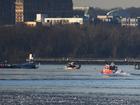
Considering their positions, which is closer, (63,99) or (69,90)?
(63,99)

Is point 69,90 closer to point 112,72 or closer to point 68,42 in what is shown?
point 112,72

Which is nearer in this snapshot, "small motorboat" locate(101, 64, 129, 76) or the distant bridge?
"small motorboat" locate(101, 64, 129, 76)

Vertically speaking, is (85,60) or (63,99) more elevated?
(63,99)

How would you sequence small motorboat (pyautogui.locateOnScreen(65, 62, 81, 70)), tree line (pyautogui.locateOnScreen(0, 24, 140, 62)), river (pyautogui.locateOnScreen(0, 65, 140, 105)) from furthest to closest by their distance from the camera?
tree line (pyautogui.locateOnScreen(0, 24, 140, 62))
small motorboat (pyautogui.locateOnScreen(65, 62, 81, 70))
river (pyautogui.locateOnScreen(0, 65, 140, 105))

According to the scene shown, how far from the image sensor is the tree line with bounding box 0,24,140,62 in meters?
172

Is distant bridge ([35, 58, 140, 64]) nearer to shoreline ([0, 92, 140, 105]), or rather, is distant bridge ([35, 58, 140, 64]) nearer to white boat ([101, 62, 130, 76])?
white boat ([101, 62, 130, 76])

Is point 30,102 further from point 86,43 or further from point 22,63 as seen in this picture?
point 86,43

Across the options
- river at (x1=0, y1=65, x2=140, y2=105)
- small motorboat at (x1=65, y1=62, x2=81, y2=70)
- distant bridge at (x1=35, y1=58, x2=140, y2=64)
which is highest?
river at (x1=0, y1=65, x2=140, y2=105)

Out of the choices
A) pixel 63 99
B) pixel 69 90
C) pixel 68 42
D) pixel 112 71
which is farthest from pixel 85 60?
pixel 63 99

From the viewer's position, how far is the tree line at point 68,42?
172312mm

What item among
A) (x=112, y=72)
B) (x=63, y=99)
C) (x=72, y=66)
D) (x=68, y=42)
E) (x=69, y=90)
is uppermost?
(x=63, y=99)

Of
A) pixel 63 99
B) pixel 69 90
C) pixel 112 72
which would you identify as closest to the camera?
pixel 63 99

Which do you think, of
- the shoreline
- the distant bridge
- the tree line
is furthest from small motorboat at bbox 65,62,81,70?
the shoreline

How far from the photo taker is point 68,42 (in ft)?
601
